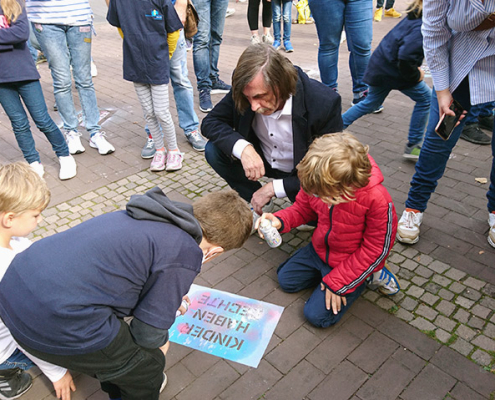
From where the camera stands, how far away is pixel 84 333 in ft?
5.32

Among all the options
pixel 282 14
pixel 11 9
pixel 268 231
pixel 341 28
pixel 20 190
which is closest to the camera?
pixel 20 190

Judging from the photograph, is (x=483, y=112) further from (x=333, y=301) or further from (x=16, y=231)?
(x=16, y=231)

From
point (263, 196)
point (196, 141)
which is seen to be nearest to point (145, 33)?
point (196, 141)

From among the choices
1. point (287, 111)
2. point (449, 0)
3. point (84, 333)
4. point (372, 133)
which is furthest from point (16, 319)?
point (372, 133)

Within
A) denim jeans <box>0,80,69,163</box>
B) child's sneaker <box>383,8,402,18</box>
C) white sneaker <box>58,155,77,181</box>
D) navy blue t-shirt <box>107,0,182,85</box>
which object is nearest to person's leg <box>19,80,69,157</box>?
denim jeans <box>0,80,69,163</box>

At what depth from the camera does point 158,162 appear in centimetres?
409

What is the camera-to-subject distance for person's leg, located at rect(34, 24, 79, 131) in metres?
3.81

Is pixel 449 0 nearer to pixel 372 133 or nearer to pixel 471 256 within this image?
pixel 471 256

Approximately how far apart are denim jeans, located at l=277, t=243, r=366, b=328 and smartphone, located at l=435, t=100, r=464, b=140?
3.42 ft

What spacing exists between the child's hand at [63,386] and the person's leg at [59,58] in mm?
2827

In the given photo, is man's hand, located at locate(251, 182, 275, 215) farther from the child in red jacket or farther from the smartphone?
the smartphone

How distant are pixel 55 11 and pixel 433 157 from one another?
→ 3248 millimetres

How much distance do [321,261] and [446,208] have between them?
1369 millimetres

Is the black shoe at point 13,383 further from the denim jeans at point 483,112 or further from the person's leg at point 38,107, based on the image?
the denim jeans at point 483,112
